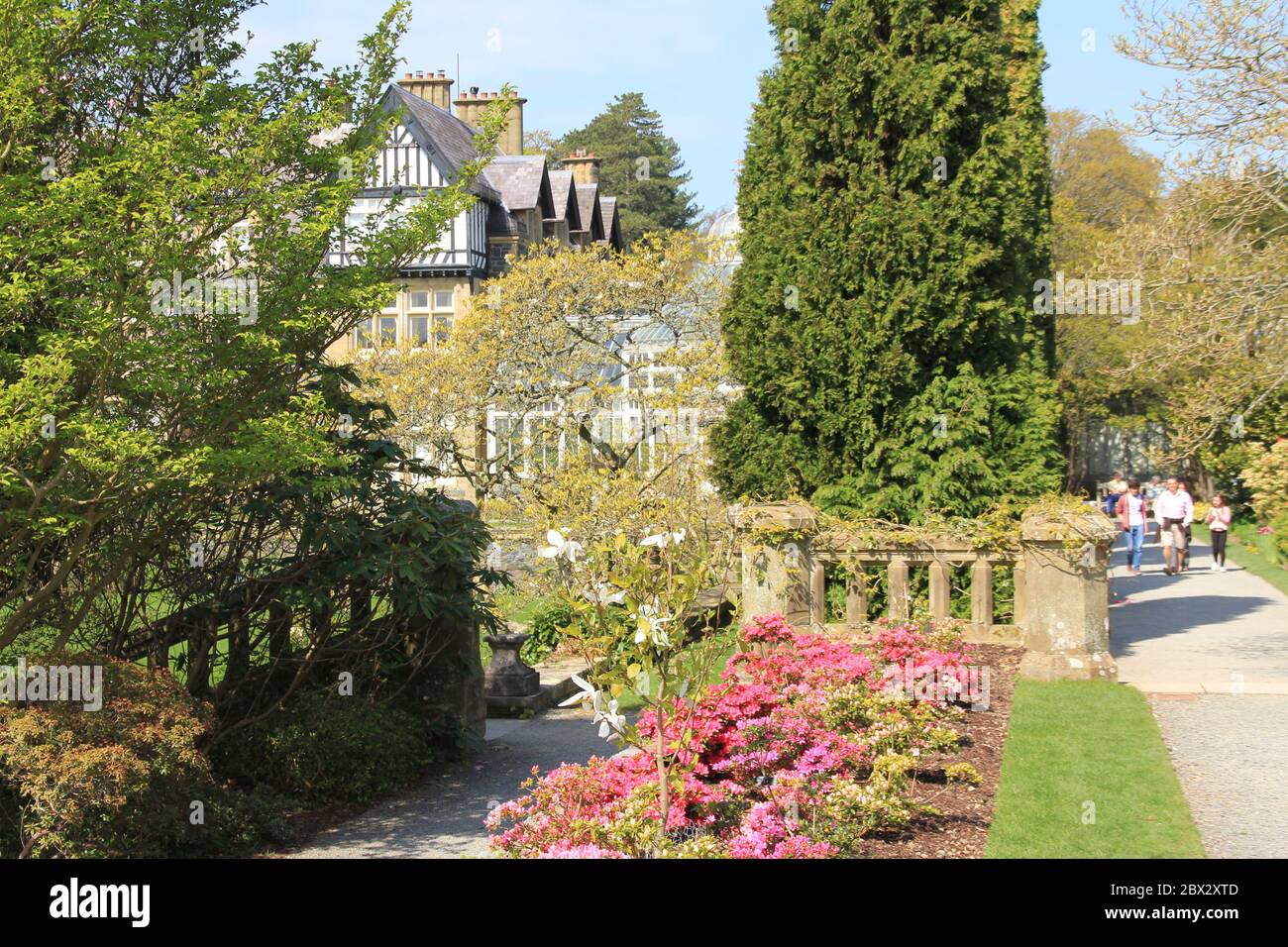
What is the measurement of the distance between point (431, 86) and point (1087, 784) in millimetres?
37098

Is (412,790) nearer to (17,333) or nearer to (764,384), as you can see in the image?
(17,333)

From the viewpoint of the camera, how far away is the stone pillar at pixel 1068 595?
396 inches

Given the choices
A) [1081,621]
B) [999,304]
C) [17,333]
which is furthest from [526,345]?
[17,333]

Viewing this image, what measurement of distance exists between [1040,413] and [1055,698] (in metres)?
3.37

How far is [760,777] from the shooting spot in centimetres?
672

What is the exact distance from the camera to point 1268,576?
20375 millimetres

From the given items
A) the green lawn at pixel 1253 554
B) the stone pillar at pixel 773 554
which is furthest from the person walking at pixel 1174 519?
the stone pillar at pixel 773 554

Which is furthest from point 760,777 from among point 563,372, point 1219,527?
point 1219,527

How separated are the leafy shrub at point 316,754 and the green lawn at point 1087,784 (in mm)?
3970

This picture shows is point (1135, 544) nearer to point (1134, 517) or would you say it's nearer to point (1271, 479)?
point (1134, 517)

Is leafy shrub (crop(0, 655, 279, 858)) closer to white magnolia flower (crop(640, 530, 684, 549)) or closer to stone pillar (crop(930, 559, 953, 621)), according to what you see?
white magnolia flower (crop(640, 530, 684, 549))

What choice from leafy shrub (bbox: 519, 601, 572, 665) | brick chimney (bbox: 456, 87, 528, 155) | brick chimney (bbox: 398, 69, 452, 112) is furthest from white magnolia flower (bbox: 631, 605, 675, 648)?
brick chimney (bbox: 398, 69, 452, 112)

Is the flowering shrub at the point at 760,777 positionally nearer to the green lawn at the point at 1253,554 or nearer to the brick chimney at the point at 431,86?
the green lawn at the point at 1253,554

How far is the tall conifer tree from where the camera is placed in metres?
11.5
